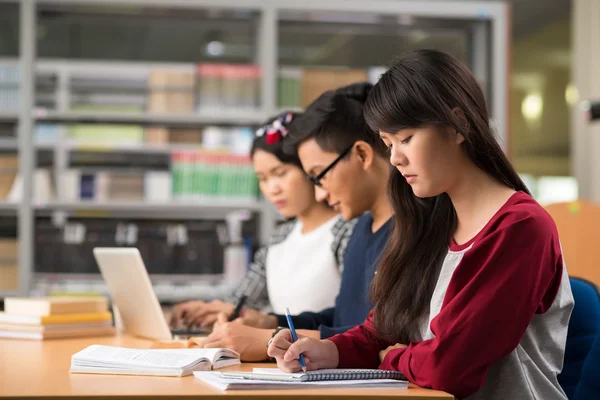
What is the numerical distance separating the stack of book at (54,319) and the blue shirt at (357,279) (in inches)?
20.7

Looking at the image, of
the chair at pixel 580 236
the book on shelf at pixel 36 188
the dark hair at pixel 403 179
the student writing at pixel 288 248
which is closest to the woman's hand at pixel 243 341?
the dark hair at pixel 403 179

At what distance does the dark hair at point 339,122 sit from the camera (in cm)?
216

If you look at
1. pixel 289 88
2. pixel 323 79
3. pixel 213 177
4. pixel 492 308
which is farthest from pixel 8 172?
pixel 492 308

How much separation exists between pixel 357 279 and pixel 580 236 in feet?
6.89

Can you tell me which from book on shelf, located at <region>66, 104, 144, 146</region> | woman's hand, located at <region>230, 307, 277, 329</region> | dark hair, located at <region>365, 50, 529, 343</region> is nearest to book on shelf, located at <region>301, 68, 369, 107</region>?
book on shelf, located at <region>66, 104, 144, 146</region>

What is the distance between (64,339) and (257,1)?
2702mm

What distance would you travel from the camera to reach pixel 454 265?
1503 millimetres

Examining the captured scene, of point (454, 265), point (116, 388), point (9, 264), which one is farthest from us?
point (9, 264)

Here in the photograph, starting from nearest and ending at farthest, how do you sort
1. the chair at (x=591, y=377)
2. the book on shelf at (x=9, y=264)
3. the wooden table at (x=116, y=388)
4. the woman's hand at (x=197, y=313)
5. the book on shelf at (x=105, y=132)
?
1. the wooden table at (x=116, y=388)
2. the chair at (x=591, y=377)
3. the woman's hand at (x=197, y=313)
4. the book on shelf at (x=9, y=264)
5. the book on shelf at (x=105, y=132)

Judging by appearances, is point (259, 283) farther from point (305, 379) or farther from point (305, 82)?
point (305, 82)

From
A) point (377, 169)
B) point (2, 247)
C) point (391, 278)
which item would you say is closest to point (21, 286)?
point (2, 247)

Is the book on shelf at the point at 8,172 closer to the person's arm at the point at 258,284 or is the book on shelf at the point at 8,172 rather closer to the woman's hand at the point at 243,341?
the person's arm at the point at 258,284

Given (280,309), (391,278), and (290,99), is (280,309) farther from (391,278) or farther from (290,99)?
(290,99)

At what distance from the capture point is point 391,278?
161cm
